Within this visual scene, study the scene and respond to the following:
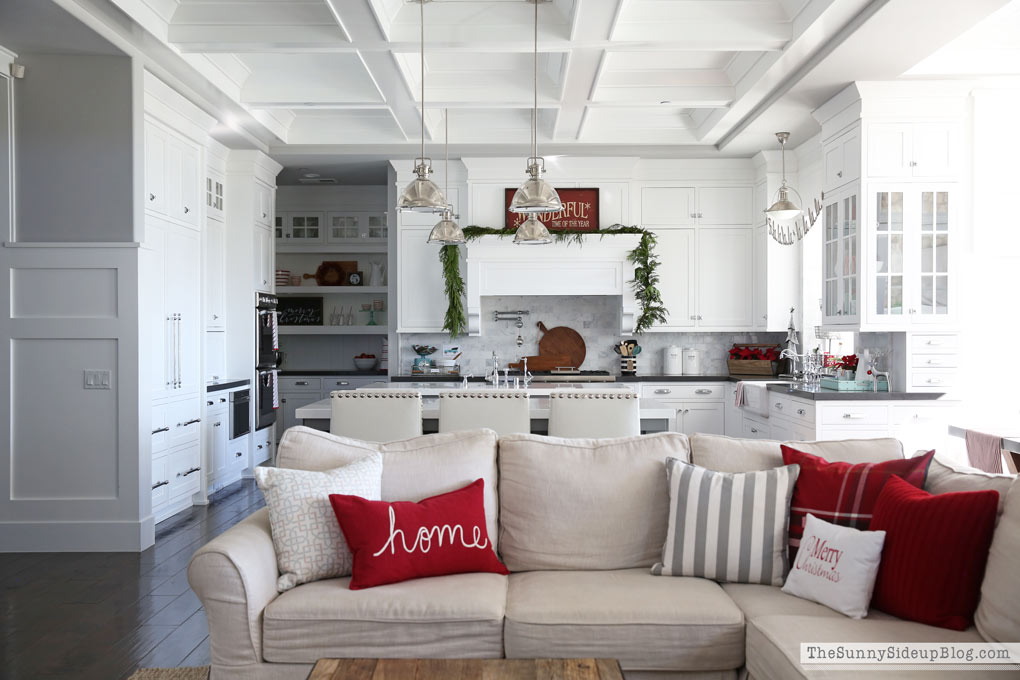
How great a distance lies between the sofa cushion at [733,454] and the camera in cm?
273

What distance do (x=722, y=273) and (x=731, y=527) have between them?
4.92m

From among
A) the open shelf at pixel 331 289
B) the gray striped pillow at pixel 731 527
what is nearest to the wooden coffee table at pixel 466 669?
the gray striped pillow at pixel 731 527

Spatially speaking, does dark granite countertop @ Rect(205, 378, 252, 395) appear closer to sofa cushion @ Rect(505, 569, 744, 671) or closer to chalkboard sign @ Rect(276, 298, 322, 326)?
chalkboard sign @ Rect(276, 298, 322, 326)

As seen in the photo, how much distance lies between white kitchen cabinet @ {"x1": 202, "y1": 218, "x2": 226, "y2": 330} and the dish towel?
5142 millimetres

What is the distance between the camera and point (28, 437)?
14.3ft

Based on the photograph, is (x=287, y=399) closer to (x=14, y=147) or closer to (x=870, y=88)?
(x=14, y=147)

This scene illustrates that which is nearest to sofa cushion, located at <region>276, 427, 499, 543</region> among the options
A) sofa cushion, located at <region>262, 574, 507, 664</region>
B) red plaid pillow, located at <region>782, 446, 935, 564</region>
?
sofa cushion, located at <region>262, 574, 507, 664</region>

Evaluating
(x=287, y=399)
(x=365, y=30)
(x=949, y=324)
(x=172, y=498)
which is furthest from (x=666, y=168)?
(x=172, y=498)

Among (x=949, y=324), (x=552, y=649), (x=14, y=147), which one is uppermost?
(x=14, y=147)

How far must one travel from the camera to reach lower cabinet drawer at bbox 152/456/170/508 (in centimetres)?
487

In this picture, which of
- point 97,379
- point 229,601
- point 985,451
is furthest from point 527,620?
point 97,379

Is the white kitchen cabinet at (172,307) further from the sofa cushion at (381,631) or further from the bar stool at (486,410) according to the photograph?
the sofa cushion at (381,631)

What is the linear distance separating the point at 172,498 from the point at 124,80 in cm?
268

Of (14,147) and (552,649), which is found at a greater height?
(14,147)
